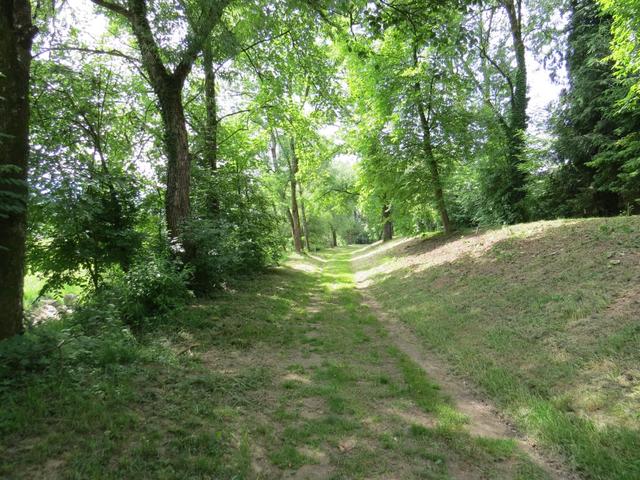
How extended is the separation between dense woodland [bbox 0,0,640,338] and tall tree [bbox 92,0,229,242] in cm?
4

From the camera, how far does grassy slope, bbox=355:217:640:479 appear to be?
149 inches

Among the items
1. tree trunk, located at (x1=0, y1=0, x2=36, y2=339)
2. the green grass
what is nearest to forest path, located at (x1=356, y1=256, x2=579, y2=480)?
tree trunk, located at (x1=0, y1=0, x2=36, y2=339)

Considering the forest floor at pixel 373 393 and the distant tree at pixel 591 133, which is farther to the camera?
the distant tree at pixel 591 133

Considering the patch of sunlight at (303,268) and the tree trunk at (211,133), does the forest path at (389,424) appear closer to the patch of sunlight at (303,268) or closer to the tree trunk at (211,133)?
the tree trunk at (211,133)

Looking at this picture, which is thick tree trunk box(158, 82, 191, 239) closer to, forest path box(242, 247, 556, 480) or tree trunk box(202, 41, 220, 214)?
tree trunk box(202, 41, 220, 214)

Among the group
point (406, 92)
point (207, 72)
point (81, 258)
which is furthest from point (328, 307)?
point (406, 92)

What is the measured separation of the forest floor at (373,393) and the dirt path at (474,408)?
23 mm

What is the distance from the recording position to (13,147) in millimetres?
4484

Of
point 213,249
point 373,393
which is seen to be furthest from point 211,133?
point 373,393

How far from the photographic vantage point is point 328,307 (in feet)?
33.5

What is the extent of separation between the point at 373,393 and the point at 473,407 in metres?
1.28

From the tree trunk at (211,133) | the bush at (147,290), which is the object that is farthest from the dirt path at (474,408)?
the tree trunk at (211,133)

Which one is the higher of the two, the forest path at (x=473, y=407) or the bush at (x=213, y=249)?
the bush at (x=213, y=249)

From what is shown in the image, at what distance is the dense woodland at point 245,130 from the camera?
600 cm
